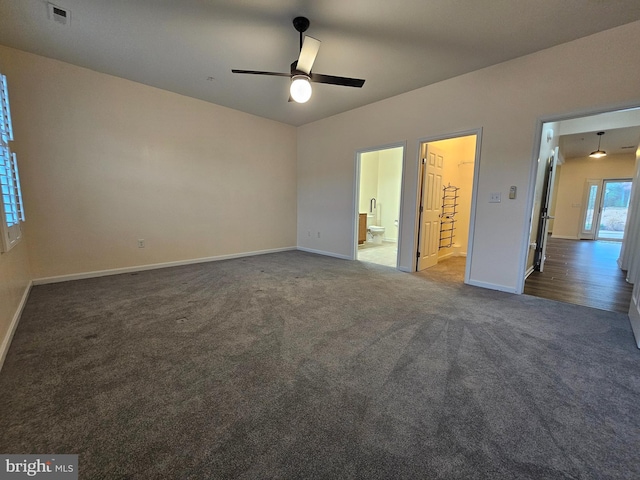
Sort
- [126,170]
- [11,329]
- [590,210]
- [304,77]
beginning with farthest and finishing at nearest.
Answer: [590,210]
[126,170]
[304,77]
[11,329]

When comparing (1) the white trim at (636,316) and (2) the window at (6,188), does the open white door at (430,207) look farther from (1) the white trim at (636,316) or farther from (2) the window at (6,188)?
(2) the window at (6,188)

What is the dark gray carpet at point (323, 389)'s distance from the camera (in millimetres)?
1122

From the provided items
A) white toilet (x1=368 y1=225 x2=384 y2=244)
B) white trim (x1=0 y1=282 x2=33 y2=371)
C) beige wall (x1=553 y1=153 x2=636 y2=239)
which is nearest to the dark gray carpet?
white trim (x1=0 y1=282 x2=33 y2=371)

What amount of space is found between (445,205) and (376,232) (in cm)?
245

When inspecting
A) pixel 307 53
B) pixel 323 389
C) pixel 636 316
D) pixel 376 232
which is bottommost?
pixel 323 389

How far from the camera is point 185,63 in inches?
128

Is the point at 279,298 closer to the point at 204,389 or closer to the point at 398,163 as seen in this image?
the point at 204,389

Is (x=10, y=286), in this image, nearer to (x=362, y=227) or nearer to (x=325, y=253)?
(x=325, y=253)

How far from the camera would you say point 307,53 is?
243cm

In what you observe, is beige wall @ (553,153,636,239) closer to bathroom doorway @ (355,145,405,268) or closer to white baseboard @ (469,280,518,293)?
bathroom doorway @ (355,145,405,268)

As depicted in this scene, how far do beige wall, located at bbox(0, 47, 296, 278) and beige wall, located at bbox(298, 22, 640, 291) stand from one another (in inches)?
85.1

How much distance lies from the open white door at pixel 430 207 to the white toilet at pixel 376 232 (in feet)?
8.31

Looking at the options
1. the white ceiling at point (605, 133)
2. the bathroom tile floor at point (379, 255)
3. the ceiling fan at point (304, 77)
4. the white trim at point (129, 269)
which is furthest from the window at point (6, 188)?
the white ceiling at point (605, 133)

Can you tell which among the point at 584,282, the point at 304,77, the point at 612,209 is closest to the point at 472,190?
the point at 584,282
